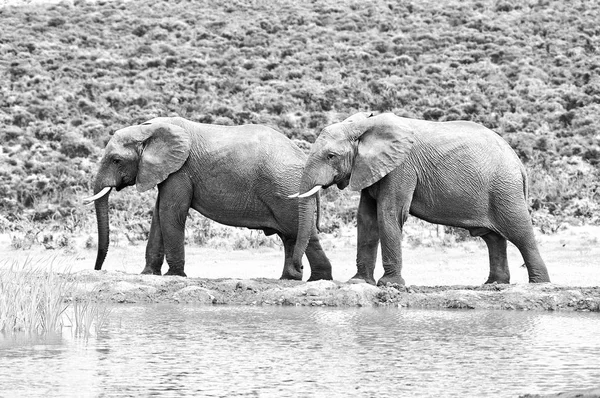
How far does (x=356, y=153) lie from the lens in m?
15.3

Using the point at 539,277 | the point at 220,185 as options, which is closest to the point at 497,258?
the point at 539,277

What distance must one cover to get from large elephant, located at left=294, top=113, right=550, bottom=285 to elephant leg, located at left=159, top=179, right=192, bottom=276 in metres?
2.00

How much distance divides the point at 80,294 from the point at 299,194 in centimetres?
294

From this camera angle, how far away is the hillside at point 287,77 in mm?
33562

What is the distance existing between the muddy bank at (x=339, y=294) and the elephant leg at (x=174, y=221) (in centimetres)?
88

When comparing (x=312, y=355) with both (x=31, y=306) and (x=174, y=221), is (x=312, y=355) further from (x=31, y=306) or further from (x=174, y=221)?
(x=174, y=221)

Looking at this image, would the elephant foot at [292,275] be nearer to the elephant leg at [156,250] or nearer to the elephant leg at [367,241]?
the elephant leg at [367,241]

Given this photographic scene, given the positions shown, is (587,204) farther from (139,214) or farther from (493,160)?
(493,160)

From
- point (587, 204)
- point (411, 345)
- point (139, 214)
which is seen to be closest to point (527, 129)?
point (587, 204)

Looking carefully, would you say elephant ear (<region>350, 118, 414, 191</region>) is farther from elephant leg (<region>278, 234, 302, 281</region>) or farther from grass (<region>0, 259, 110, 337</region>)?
grass (<region>0, 259, 110, 337</region>)

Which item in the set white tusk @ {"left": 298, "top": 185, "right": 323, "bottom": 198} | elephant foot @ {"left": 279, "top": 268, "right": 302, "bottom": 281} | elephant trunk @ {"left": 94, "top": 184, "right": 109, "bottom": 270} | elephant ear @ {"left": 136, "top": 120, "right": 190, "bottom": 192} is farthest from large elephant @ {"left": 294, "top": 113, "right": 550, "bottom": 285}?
elephant trunk @ {"left": 94, "top": 184, "right": 109, "bottom": 270}

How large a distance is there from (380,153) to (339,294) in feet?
6.02

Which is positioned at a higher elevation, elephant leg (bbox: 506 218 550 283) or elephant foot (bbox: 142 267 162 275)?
elephant leg (bbox: 506 218 550 283)

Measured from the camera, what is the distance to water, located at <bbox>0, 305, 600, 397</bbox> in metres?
8.50
